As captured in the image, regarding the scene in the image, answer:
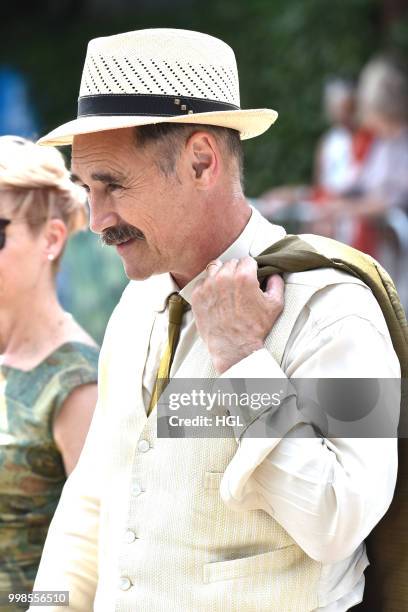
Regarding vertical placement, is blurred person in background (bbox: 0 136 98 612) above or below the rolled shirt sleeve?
above

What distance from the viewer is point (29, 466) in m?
3.20

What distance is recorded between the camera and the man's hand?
7.69ft

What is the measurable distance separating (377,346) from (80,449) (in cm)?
119

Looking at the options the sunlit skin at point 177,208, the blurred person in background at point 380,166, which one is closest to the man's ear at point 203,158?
the sunlit skin at point 177,208

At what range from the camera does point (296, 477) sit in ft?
7.16

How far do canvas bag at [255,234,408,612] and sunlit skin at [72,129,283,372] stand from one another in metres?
0.07

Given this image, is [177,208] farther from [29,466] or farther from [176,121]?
[29,466]

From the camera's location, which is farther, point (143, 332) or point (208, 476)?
point (143, 332)

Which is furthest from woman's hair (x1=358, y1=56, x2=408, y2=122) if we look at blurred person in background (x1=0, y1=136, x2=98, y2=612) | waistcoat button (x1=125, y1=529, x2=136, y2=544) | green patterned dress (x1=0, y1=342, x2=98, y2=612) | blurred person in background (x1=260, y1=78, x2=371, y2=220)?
waistcoat button (x1=125, y1=529, x2=136, y2=544)

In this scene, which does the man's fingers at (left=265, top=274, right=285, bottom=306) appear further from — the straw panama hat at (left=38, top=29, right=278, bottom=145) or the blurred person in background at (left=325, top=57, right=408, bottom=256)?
the blurred person in background at (left=325, top=57, right=408, bottom=256)

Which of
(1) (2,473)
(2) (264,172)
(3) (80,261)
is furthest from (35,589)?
(2) (264,172)

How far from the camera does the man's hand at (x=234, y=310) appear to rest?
7.69 feet

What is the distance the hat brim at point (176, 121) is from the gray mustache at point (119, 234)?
230mm

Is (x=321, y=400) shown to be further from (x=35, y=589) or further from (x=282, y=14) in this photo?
(x=282, y=14)
